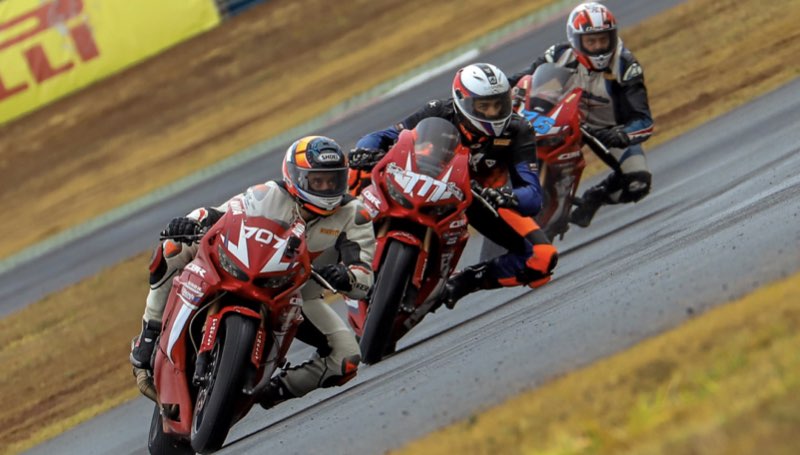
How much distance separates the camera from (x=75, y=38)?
72.1 ft

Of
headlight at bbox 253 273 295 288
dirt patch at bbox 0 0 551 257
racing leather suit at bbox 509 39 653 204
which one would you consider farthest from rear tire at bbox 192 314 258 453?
dirt patch at bbox 0 0 551 257

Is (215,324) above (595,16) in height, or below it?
above

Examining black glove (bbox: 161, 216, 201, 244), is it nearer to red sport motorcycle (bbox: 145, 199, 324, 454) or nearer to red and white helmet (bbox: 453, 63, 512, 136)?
red sport motorcycle (bbox: 145, 199, 324, 454)

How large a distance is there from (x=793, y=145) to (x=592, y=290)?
3.86 m

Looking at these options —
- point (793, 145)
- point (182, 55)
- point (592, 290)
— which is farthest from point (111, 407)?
point (182, 55)

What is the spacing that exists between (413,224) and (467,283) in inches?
41.3

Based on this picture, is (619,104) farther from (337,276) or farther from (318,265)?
(337,276)

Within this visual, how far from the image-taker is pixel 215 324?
281 inches

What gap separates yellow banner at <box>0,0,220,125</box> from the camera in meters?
21.3

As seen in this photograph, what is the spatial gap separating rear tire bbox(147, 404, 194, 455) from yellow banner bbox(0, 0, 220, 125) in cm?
1488

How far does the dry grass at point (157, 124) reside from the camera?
1216cm

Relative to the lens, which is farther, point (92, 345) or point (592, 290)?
point (92, 345)

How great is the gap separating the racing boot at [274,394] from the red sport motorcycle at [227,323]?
0.58 meters

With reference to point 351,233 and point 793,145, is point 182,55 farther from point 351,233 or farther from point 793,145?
point 351,233
